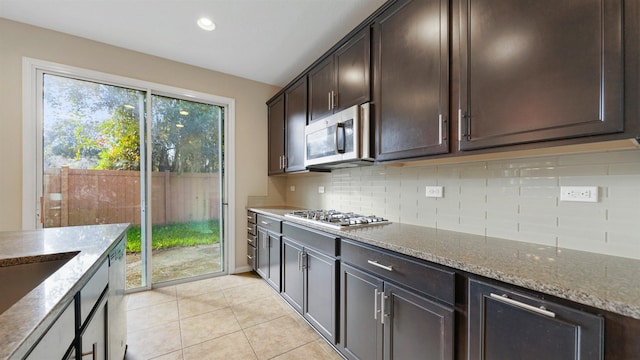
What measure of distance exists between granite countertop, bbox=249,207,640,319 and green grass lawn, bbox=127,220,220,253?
8.12 feet

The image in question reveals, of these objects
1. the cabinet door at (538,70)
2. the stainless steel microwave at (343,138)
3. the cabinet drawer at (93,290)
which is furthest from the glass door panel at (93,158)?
the cabinet door at (538,70)

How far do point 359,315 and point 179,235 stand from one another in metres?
2.58

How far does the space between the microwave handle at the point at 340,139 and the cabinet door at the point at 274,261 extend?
1197 millimetres

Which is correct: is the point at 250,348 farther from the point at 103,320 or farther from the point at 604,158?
the point at 604,158

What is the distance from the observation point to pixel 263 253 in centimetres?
300

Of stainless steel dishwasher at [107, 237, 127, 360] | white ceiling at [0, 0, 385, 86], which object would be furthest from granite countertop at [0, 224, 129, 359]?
white ceiling at [0, 0, 385, 86]

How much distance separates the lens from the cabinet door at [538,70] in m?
0.90

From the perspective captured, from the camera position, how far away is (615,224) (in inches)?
44.1

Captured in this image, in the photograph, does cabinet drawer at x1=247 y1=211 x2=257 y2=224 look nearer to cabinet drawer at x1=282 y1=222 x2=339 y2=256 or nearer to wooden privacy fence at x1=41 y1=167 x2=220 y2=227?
wooden privacy fence at x1=41 y1=167 x2=220 y2=227

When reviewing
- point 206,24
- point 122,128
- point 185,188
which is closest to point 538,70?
point 206,24

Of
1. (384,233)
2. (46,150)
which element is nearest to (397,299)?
(384,233)

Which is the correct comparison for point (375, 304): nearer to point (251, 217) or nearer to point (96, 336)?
point (96, 336)

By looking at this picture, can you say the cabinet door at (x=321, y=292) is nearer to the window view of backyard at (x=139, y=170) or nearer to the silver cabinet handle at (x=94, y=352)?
the silver cabinet handle at (x=94, y=352)

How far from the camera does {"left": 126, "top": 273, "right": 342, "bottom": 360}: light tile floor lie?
1830mm
